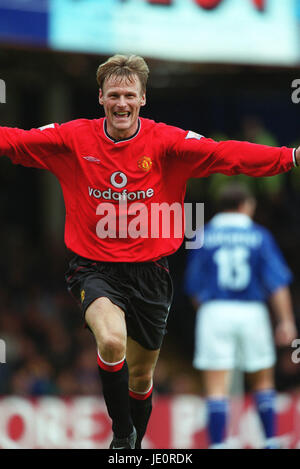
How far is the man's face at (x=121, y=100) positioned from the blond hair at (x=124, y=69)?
0.08 feet

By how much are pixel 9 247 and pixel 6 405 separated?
5193 millimetres

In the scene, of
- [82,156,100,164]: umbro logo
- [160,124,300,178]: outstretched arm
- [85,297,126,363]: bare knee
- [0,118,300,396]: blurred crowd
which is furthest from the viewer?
[0,118,300,396]: blurred crowd

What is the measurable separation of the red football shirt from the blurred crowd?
18.7 ft

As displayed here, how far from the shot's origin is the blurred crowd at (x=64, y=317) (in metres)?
10.5

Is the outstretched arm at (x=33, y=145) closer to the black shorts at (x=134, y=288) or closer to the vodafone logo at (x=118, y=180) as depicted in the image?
the vodafone logo at (x=118, y=180)

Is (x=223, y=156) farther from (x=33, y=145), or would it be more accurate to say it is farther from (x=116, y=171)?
(x=33, y=145)

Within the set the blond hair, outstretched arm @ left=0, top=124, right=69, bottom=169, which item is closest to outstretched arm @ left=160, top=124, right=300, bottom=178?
the blond hair

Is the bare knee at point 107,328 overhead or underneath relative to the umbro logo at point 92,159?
underneath

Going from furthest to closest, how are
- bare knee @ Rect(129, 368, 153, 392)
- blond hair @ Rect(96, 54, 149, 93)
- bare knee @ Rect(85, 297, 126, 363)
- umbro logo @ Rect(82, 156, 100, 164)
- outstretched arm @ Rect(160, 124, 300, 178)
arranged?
bare knee @ Rect(129, 368, 153, 392)
umbro logo @ Rect(82, 156, 100, 164)
blond hair @ Rect(96, 54, 149, 93)
outstretched arm @ Rect(160, 124, 300, 178)
bare knee @ Rect(85, 297, 126, 363)

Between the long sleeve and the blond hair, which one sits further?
the blond hair

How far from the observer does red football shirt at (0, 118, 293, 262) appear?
15.4 feet

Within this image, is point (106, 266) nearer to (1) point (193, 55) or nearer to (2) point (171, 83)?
(1) point (193, 55)

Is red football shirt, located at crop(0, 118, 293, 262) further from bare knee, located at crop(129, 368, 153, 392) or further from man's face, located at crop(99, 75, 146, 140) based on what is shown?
bare knee, located at crop(129, 368, 153, 392)

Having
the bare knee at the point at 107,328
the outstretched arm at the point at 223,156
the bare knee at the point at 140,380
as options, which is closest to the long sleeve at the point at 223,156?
the outstretched arm at the point at 223,156
